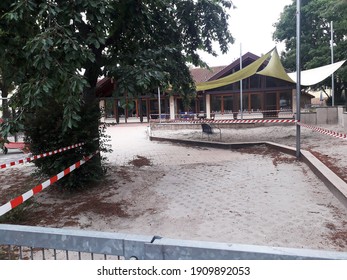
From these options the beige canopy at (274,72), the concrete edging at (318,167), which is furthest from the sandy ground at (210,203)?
the beige canopy at (274,72)

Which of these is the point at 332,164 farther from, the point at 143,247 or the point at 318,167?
the point at 143,247

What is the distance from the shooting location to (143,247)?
170 cm

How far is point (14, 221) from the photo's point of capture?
Result: 4.66m

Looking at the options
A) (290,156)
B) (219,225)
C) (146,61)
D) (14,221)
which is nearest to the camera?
(219,225)

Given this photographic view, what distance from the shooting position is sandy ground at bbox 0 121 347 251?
4039mm

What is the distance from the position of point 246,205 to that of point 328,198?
147cm

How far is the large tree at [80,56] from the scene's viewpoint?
4273 millimetres

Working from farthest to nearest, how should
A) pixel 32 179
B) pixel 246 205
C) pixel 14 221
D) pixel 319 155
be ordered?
pixel 319 155 < pixel 32 179 < pixel 246 205 < pixel 14 221

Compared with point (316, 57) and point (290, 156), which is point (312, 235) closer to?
point (290, 156)

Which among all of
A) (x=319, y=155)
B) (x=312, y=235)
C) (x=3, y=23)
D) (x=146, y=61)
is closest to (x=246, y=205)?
(x=312, y=235)

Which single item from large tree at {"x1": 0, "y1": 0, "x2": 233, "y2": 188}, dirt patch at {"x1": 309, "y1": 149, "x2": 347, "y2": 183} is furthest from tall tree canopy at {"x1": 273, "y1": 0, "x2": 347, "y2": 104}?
large tree at {"x1": 0, "y1": 0, "x2": 233, "y2": 188}

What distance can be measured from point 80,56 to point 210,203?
3.18 metres

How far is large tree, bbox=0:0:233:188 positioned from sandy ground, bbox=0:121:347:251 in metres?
0.91

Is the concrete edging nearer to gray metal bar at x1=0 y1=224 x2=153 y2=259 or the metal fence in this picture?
the metal fence
